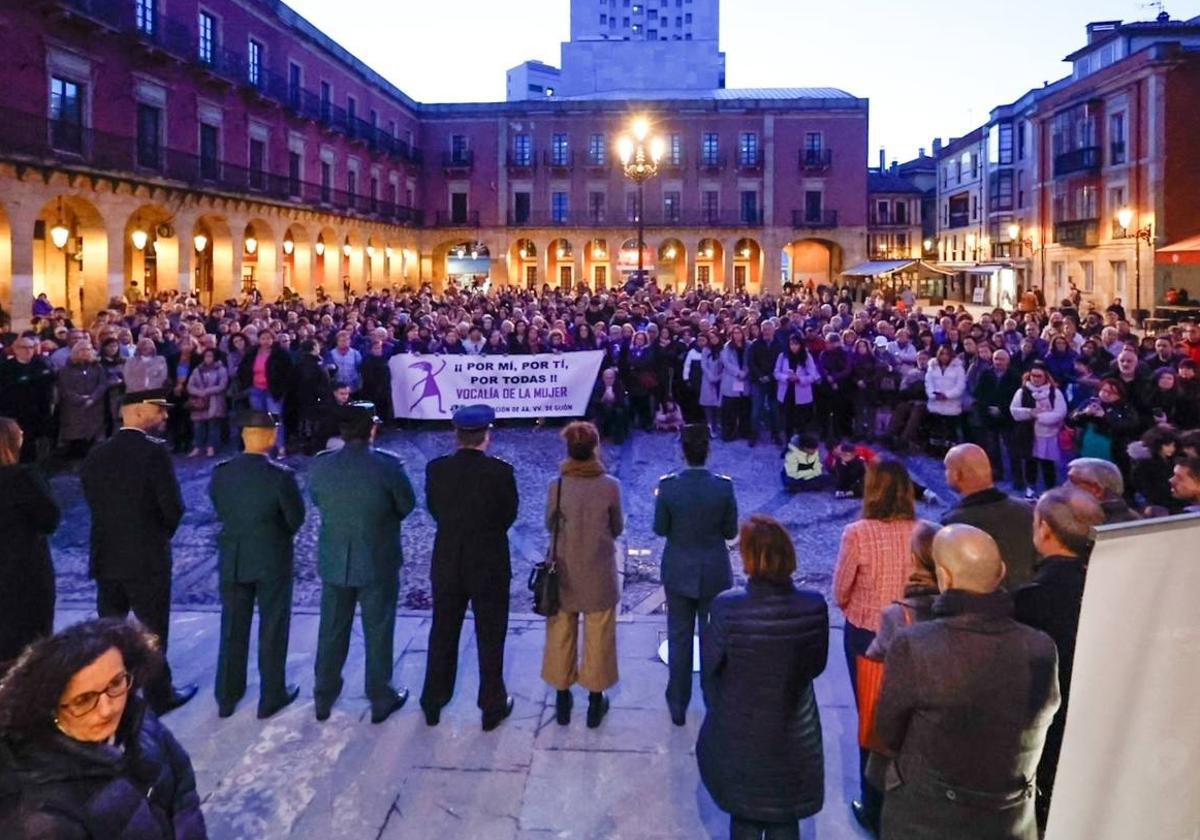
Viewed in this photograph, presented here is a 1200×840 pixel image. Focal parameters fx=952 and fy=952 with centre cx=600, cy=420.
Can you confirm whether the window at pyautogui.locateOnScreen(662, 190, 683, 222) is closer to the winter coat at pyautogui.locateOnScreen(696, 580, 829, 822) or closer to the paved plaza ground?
the paved plaza ground

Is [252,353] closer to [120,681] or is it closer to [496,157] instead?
[120,681]

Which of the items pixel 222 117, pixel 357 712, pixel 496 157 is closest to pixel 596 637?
pixel 357 712

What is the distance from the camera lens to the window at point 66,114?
21547 mm

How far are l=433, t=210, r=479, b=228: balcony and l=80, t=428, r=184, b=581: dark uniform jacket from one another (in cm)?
4678

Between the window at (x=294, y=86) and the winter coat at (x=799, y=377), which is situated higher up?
the window at (x=294, y=86)

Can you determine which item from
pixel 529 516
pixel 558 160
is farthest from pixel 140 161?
pixel 558 160

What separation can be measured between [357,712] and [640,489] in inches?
205

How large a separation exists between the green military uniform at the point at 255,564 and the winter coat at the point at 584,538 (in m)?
1.38

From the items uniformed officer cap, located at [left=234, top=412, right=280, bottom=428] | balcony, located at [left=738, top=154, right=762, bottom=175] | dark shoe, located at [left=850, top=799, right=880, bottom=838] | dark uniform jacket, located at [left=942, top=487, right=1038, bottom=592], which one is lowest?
dark shoe, located at [left=850, top=799, right=880, bottom=838]

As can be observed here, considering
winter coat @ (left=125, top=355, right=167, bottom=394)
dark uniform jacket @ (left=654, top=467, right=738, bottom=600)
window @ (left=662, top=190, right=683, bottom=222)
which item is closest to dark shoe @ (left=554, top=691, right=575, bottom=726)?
dark uniform jacket @ (left=654, top=467, right=738, bottom=600)

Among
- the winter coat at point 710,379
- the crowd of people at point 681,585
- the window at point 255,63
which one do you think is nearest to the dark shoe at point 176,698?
the crowd of people at point 681,585

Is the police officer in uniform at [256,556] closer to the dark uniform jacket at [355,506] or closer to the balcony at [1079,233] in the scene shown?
the dark uniform jacket at [355,506]

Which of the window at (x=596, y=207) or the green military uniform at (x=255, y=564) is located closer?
the green military uniform at (x=255, y=564)

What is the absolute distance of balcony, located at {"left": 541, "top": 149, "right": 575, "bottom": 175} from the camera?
50.4m
